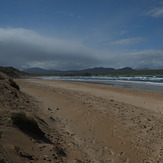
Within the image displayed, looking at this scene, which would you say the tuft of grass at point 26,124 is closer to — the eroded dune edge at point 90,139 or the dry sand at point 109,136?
the eroded dune edge at point 90,139

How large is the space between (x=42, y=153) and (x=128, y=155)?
2650 mm

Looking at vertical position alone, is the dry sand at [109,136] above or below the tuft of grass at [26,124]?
below

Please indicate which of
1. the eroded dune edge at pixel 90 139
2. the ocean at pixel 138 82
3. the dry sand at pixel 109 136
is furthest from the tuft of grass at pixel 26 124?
the ocean at pixel 138 82

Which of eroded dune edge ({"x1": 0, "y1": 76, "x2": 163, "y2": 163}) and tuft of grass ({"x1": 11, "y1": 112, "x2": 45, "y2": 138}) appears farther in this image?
tuft of grass ({"x1": 11, "y1": 112, "x2": 45, "y2": 138})

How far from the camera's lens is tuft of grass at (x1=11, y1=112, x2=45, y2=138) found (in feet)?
19.6

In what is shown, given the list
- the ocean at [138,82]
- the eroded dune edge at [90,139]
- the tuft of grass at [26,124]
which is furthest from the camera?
the ocean at [138,82]

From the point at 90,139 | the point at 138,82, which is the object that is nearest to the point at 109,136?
the point at 90,139

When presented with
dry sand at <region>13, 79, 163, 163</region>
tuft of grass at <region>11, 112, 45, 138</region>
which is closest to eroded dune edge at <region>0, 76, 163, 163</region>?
dry sand at <region>13, 79, 163, 163</region>

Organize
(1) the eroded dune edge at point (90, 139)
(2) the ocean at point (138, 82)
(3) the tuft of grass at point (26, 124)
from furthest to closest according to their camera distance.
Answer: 1. (2) the ocean at point (138, 82)
2. (3) the tuft of grass at point (26, 124)
3. (1) the eroded dune edge at point (90, 139)

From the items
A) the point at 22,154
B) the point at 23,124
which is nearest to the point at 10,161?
the point at 22,154

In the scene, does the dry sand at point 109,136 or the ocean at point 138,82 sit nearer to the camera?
the dry sand at point 109,136

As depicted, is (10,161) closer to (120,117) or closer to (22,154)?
(22,154)

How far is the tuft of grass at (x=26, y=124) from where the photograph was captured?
5961 mm

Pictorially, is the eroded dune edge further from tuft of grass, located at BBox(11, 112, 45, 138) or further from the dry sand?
tuft of grass, located at BBox(11, 112, 45, 138)
